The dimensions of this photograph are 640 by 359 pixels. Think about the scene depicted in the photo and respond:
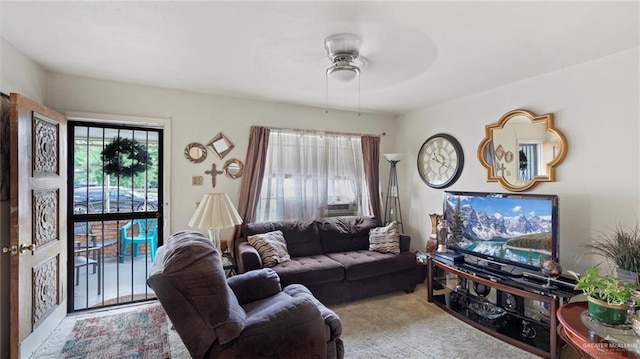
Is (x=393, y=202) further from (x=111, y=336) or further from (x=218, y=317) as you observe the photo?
(x=111, y=336)

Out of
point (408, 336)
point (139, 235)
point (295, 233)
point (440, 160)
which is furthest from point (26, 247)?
point (440, 160)

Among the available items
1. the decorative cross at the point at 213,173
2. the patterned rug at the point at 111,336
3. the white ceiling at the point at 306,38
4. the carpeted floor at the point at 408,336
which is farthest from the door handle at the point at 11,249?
the decorative cross at the point at 213,173

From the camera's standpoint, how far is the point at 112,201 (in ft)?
10.5

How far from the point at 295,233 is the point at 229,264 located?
90 cm

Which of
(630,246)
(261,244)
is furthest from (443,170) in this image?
(261,244)

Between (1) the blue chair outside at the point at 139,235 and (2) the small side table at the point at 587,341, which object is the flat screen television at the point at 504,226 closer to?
(2) the small side table at the point at 587,341

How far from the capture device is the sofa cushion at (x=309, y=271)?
9.75 feet

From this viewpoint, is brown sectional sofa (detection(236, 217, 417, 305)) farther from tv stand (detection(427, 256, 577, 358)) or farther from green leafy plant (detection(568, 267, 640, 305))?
green leafy plant (detection(568, 267, 640, 305))

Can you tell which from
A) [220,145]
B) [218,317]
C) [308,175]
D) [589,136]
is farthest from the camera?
[308,175]

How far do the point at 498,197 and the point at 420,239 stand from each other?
1.58 meters

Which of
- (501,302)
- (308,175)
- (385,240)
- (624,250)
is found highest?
(308,175)

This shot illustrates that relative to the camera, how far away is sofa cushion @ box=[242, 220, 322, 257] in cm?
356

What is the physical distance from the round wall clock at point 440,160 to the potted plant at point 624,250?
1535 millimetres

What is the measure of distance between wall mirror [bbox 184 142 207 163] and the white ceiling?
0.71 metres
